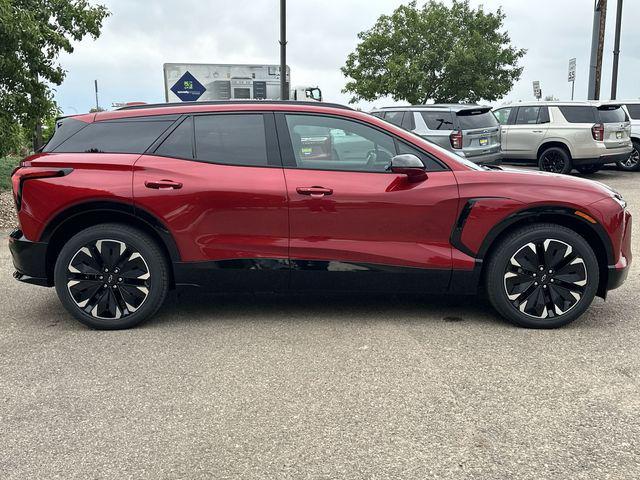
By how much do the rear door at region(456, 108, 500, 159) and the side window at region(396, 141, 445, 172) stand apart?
8.05m

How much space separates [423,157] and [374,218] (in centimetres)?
60

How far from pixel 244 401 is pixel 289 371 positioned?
1.58 feet

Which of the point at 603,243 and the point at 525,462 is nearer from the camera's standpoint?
the point at 525,462

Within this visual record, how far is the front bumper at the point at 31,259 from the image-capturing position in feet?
15.0

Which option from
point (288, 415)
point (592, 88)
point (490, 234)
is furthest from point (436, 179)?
point (592, 88)

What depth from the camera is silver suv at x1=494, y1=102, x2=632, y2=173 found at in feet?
46.7

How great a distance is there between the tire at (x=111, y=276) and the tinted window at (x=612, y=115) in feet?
41.5

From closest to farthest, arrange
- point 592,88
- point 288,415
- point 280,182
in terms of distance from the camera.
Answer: point 288,415 < point 280,182 < point 592,88

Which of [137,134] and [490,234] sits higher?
[137,134]

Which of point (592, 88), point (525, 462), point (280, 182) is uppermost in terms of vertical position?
point (592, 88)

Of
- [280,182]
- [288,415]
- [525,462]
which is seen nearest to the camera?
[525,462]

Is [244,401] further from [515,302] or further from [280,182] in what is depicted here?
[515,302]

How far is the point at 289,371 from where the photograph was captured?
3.80 metres

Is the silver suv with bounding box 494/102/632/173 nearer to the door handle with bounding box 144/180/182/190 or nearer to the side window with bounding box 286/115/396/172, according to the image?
the side window with bounding box 286/115/396/172
